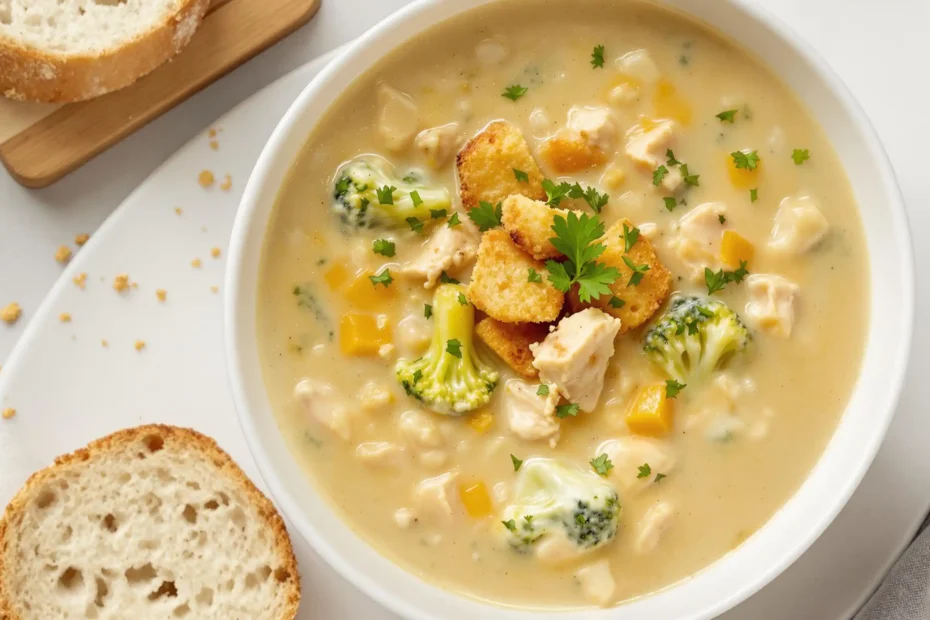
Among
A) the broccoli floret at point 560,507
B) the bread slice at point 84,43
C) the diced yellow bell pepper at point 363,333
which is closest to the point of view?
the broccoli floret at point 560,507

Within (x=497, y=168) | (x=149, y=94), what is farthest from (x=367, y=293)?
(x=149, y=94)

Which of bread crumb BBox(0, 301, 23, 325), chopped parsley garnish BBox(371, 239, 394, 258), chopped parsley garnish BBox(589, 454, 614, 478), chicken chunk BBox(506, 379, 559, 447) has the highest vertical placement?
chopped parsley garnish BBox(371, 239, 394, 258)

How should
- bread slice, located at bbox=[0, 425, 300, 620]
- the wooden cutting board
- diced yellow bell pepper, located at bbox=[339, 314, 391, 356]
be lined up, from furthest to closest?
the wooden cutting board
bread slice, located at bbox=[0, 425, 300, 620]
diced yellow bell pepper, located at bbox=[339, 314, 391, 356]

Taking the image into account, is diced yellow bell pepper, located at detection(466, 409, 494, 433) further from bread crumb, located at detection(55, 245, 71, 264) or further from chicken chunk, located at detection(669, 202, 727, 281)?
bread crumb, located at detection(55, 245, 71, 264)

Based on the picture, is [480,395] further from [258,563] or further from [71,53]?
[71,53]

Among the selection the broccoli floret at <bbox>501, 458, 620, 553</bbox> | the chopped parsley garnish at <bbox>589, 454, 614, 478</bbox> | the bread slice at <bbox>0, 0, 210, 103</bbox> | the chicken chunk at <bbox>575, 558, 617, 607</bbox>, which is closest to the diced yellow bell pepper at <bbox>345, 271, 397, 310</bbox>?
the broccoli floret at <bbox>501, 458, 620, 553</bbox>

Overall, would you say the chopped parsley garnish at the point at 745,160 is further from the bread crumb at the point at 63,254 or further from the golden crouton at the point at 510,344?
the bread crumb at the point at 63,254

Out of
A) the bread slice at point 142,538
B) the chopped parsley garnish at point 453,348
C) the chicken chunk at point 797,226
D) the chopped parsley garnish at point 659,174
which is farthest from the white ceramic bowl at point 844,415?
the chopped parsley garnish at point 453,348
